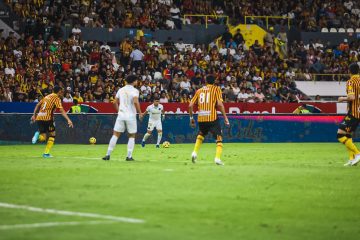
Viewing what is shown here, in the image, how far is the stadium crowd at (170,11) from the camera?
4159 centimetres

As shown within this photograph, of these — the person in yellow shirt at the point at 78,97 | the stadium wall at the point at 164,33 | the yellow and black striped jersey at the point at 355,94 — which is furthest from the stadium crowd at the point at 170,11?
the yellow and black striped jersey at the point at 355,94

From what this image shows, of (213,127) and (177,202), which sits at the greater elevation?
(213,127)

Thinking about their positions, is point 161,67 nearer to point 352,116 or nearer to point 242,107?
point 242,107

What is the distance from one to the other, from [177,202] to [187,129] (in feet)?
79.2

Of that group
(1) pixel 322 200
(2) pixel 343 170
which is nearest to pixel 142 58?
(2) pixel 343 170

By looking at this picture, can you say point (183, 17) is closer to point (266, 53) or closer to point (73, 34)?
point (266, 53)

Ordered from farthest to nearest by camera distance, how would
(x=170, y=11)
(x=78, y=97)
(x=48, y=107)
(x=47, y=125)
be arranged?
(x=170, y=11), (x=78, y=97), (x=47, y=125), (x=48, y=107)

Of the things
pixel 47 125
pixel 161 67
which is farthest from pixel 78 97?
pixel 47 125

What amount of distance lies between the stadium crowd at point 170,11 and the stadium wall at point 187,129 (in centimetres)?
836

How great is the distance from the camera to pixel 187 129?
36.0 metres

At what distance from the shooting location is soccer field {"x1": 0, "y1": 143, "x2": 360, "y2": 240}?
955 cm

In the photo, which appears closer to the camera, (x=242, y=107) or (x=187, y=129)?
(x=187, y=129)

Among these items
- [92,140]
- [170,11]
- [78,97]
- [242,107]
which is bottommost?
[92,140]

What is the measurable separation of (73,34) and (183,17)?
347 inches
